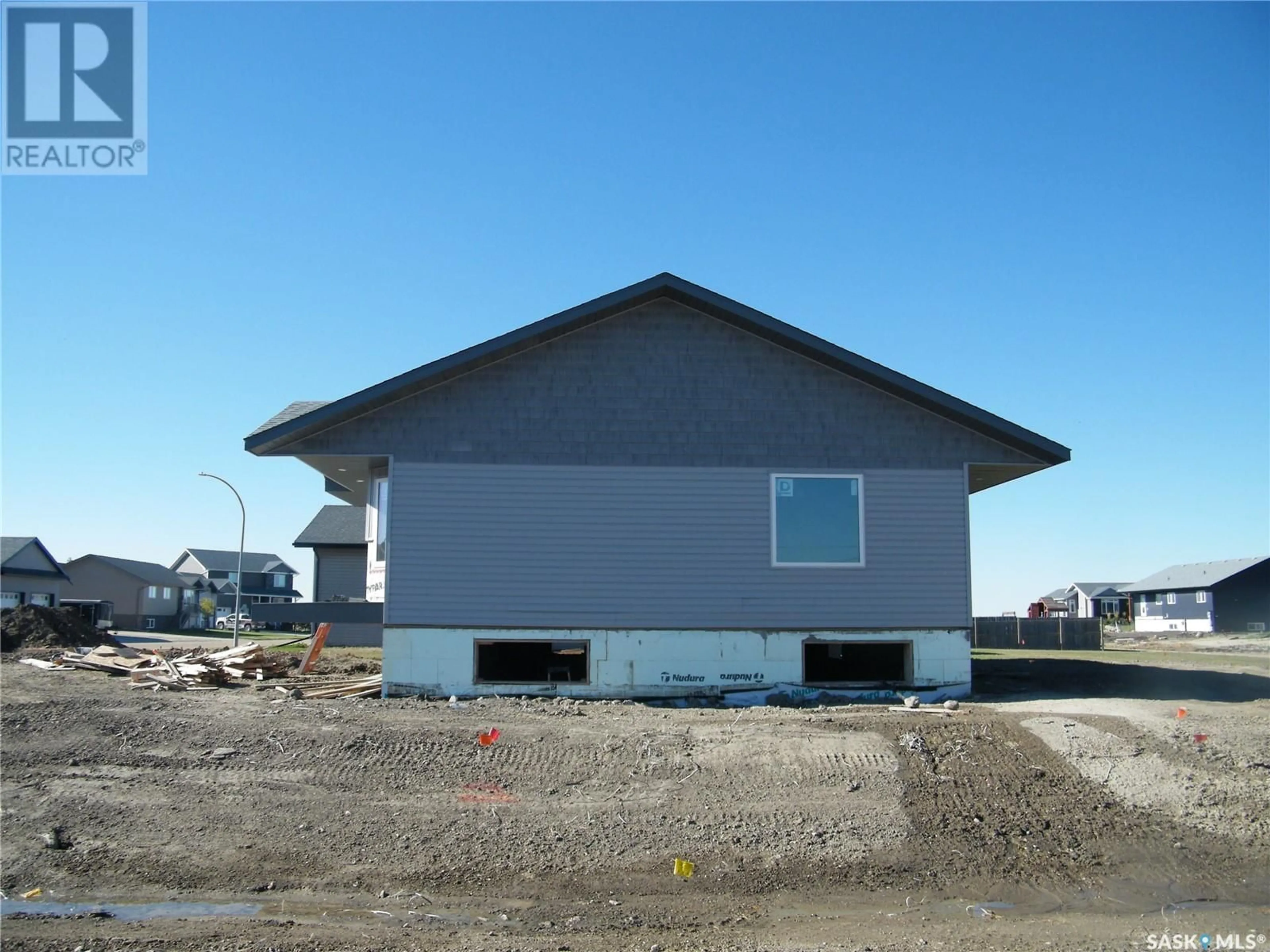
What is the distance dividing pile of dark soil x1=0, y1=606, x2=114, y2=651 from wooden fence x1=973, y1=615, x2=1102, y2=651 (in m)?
35.2

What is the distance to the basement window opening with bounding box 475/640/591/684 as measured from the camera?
16.1 m

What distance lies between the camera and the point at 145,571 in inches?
2876

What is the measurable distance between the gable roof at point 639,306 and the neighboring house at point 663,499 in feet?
0.12

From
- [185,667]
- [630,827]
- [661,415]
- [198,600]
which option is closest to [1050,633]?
[661,415]

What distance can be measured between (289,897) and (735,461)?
9563 mm

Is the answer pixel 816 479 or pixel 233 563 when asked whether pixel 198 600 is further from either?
pixel 816 479

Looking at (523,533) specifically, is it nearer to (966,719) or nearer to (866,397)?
(866,397)

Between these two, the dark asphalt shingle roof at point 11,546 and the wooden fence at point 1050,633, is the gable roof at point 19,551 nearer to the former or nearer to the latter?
the dark asphalt shingle roof at point 11,546

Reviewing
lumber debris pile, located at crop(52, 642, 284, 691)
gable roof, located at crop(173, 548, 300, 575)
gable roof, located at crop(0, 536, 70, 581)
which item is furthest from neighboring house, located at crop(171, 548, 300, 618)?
lumber debris pile, located at crop(52, 642, 284, 691)

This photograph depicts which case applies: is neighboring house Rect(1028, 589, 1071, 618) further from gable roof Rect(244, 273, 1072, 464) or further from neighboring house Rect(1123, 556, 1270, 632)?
gable roof Rect(244, 273, 1072, 464)

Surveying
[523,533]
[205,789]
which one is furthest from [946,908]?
[523,533]

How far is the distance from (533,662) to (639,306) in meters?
→ 6.88

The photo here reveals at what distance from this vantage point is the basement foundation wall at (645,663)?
15875mm

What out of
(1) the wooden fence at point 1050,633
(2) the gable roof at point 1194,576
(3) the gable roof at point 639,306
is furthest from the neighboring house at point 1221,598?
(3) the gable roof at point 639,306
